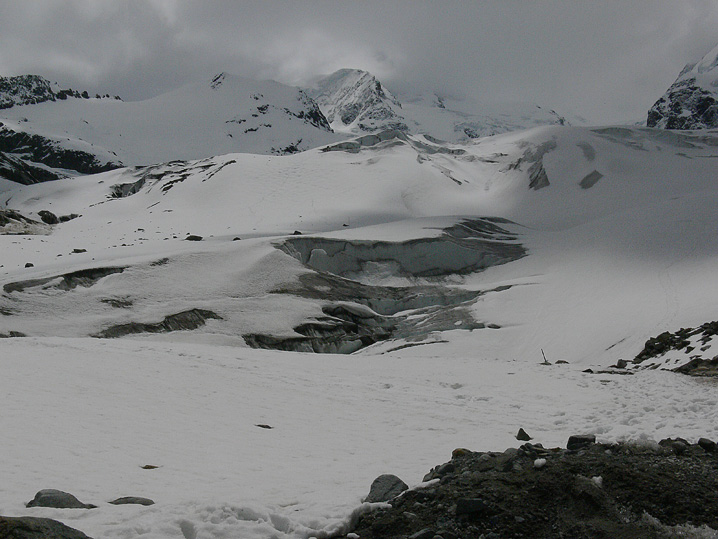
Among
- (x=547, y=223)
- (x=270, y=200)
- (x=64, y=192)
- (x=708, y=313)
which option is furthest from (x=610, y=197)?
(x=64, y=192)

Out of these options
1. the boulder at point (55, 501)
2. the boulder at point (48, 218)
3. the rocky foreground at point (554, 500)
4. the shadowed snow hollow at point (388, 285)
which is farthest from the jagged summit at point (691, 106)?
the boulder at point (55, 501)

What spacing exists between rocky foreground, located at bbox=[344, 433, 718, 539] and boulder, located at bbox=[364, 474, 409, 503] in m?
0.01

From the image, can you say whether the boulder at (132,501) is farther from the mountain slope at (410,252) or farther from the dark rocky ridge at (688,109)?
the dark rocky ridge at (688,109)

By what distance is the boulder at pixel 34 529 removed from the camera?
5594 millimetres

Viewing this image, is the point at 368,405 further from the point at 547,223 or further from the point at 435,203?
the point at 435,203

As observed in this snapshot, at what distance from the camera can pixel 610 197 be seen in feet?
245

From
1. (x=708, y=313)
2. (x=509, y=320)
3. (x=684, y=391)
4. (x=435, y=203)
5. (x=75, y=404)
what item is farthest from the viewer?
(x=435, y=203)

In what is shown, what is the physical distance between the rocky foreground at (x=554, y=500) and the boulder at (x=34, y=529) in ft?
9.67

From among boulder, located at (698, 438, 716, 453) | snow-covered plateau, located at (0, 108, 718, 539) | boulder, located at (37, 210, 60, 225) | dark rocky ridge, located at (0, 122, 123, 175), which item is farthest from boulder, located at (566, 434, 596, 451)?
dark rocky ridge, located at (0, 122, 123, 175)

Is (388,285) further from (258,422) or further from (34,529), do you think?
(34,529)

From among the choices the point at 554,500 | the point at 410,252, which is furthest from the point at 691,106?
the point at 554,500

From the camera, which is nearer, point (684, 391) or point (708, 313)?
point (684, 391)

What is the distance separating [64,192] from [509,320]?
400ft

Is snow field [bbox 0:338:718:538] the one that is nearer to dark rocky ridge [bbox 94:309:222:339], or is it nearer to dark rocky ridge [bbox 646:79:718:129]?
dark rocky ridge [bbox 94:309:222:339]
